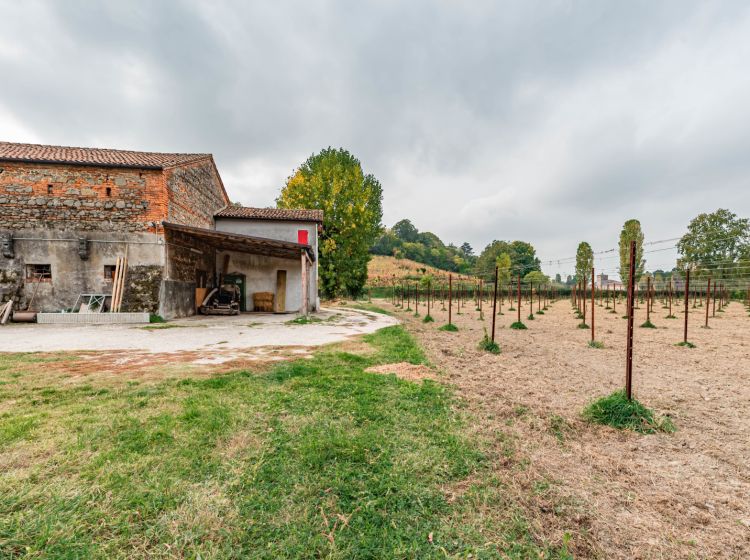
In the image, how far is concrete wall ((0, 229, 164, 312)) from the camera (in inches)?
436

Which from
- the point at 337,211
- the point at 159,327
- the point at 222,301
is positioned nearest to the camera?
the point at 159,327

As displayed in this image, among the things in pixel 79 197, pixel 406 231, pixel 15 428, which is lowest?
pixel 15 428

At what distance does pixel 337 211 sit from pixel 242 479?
22.1 meters

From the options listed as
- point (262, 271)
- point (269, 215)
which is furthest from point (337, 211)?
point (262, 271)

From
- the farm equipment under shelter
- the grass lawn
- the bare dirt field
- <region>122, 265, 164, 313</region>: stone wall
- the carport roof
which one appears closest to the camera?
the grass lawn

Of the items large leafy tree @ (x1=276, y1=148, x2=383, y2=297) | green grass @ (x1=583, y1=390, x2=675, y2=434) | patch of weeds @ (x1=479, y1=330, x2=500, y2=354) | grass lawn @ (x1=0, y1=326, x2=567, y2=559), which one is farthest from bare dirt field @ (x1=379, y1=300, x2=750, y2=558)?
large leafy tree @ (x1=276, y1=148, x2=383, y2=297)

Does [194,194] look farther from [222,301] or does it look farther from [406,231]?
[406,231]

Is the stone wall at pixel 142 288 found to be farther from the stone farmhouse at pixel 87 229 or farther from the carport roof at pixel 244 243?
the carport roof at pixel 244 243

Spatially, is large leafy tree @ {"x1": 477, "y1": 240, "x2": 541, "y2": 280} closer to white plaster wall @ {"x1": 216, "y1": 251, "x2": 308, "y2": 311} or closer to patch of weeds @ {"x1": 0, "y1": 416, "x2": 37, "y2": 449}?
white plaster wall @ {"x1": 216, "y1": 251, "x2": 308, "y2": 311}

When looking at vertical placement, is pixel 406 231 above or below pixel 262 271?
above

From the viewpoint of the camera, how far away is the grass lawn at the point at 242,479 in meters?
1.68

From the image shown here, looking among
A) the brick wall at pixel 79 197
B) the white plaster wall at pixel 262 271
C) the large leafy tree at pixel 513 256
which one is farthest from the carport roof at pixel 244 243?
the large leafy tree at pixel 513 256

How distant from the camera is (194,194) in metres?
14.0

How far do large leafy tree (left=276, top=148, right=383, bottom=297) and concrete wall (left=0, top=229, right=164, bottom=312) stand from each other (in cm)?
1250
